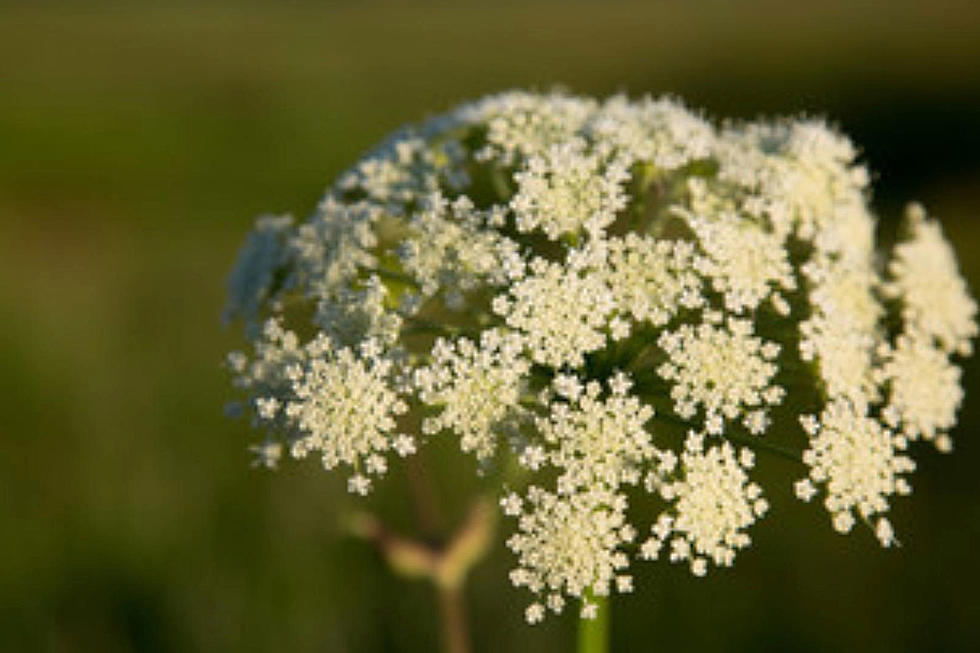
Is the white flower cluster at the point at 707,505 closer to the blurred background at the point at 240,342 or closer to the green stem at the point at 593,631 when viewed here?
the green stem at the point at 593,631

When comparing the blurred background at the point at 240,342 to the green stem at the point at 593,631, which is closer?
the green stem at the point at 593,631

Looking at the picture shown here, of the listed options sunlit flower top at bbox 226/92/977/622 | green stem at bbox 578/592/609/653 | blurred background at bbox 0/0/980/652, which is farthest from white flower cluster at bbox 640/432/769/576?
blurred background at bbox 0/0/980/652

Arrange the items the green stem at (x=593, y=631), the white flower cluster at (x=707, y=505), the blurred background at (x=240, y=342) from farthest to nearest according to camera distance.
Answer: the blurred background at (x=240, y=342), the green stem at (x=593, y=631), the white flower cluster at (x=707, y=505)

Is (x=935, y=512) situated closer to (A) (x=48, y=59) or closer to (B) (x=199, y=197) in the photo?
(B) (x=199, y=197)

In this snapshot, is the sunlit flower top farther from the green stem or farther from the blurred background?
the blurred background

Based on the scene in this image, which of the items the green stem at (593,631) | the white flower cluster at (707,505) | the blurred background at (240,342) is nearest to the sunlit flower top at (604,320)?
the white flower cluster at (707,505)

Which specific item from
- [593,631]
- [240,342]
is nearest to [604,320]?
[593,631]

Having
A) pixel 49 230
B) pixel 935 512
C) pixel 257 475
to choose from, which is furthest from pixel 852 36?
pixel 257 475
